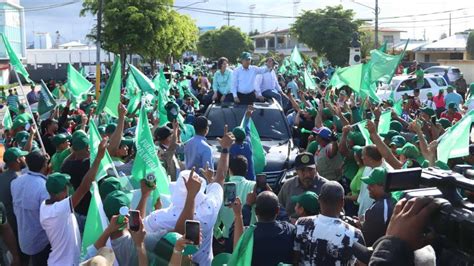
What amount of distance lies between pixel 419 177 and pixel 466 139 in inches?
159

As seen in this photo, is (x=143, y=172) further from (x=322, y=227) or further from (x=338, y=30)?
(x=338, y=30)

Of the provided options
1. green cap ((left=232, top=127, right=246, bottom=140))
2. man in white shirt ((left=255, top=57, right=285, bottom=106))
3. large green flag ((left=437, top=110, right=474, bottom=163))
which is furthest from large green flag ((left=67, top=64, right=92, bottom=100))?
large green flag ((left=437, top=110, right=474, bottom=163))

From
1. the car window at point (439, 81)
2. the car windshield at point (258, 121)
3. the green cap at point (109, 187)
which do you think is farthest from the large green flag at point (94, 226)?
the car window at point (439, 81)

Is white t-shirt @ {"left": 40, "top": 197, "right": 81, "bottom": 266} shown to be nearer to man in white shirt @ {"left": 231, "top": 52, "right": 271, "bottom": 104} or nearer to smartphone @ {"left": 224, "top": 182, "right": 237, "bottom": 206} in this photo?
smartphone @ {"left": 224, "top": 182, "right": 237, "bottom": 206}

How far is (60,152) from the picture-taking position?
7.16m

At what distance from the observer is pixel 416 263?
2625mm

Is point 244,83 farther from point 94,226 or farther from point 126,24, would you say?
point 126,24

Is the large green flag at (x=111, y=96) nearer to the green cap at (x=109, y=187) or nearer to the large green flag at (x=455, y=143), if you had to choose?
the green cap at (x=109, y=187)

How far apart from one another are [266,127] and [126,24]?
18.5 meters

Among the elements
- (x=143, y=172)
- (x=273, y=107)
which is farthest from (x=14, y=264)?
(x=273, y=107)

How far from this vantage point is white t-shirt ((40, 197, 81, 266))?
4652 millimetres

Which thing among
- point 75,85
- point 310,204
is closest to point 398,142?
point 310,204

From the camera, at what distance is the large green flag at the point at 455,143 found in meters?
6.23

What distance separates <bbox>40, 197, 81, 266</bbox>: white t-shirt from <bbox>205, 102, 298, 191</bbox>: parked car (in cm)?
423
